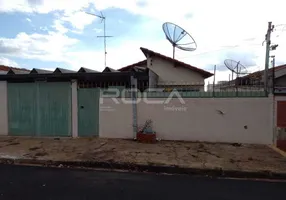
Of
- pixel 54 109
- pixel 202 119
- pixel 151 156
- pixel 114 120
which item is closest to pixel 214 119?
pixel 202 119

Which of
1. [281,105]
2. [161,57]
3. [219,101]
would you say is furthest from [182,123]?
[161,57]

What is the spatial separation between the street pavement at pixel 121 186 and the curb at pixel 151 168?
25 centimetres

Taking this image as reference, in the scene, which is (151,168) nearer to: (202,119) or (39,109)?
(202,119)

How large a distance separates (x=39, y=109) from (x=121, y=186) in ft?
20.5

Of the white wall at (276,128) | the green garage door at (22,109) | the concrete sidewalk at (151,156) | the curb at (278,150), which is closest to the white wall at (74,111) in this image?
the concrete sidewalk at (151,156)

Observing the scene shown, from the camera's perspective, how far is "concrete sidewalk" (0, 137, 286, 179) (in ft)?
21.3

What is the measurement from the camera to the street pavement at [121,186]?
4.81 meters

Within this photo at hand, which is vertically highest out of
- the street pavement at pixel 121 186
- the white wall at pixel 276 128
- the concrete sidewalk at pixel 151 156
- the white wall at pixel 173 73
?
the white wall at pixel 173 73

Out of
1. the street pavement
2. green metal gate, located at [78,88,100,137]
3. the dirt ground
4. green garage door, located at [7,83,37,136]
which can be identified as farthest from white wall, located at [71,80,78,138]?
the street pavement

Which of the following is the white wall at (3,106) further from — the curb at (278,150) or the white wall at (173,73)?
the curb at (278,150)

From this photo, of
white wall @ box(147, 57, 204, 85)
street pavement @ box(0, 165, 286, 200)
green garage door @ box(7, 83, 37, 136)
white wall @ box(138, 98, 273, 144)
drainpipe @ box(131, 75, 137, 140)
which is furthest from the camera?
white wall @ box(147, 57, 204, 85)

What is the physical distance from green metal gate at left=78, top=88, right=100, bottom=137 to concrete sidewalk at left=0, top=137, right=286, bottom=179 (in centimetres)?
60

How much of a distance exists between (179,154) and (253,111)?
3.19 meters

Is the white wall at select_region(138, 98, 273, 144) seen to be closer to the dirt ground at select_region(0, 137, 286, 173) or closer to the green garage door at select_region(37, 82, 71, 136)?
the dirt ground at select_region(0, 137, 286, 173)
